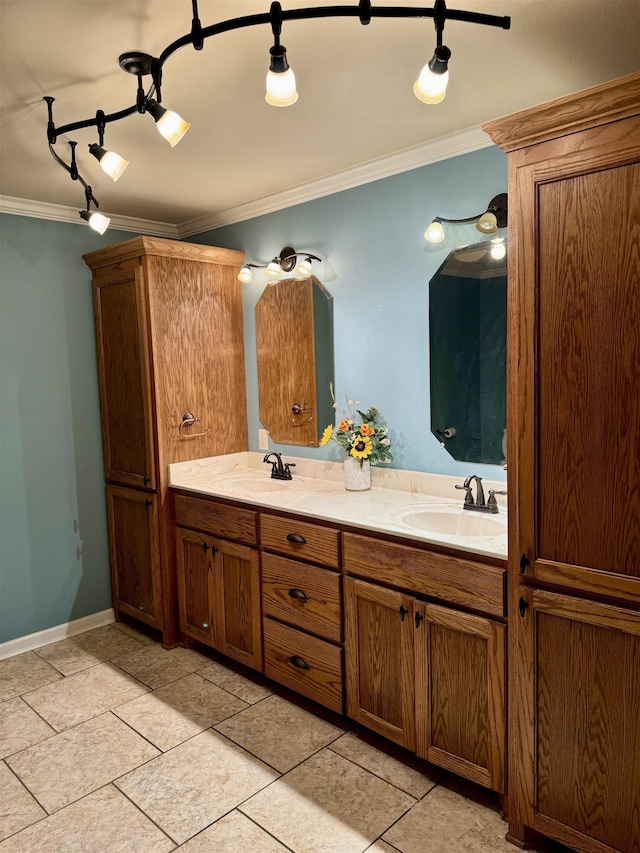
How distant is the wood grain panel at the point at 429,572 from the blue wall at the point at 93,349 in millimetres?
620

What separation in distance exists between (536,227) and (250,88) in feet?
3.40

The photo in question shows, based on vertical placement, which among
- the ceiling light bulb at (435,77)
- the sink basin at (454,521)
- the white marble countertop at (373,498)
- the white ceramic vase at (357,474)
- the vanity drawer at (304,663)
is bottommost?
the vanity drawer at (304,663)

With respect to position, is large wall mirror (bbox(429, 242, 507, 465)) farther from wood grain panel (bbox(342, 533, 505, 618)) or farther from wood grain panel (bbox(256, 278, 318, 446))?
wood grain panel (bbox(256, 278, 318, 446))

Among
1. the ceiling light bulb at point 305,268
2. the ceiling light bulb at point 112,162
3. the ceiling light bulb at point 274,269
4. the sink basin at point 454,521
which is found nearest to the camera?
the ceiling light bulb at point 112,162

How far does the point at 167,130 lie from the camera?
1.64m

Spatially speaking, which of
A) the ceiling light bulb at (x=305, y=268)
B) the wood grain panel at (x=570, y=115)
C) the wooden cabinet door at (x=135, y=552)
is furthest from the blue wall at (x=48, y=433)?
the wood grain panel at (x=570, y=115)

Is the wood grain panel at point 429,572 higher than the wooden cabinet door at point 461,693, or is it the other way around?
the wood grain panel at point 429,572

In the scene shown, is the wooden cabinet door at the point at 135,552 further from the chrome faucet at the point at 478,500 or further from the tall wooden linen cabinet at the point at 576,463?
the tall wooden linen cabinet at the point at 576,463

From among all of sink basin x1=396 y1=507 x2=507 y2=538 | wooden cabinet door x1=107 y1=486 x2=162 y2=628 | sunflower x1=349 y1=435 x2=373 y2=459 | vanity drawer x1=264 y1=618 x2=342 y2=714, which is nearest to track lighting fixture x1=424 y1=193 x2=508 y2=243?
sunflower x1=349 y1=435 x2=373 y2=459

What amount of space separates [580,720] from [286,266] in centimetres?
248

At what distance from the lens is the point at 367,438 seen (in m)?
2.79

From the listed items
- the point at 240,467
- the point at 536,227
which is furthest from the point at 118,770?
the point at 536,227

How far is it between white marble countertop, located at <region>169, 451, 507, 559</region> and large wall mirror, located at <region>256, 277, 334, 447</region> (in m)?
0.21

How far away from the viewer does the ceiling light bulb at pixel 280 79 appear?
→ 1354 millimetres
